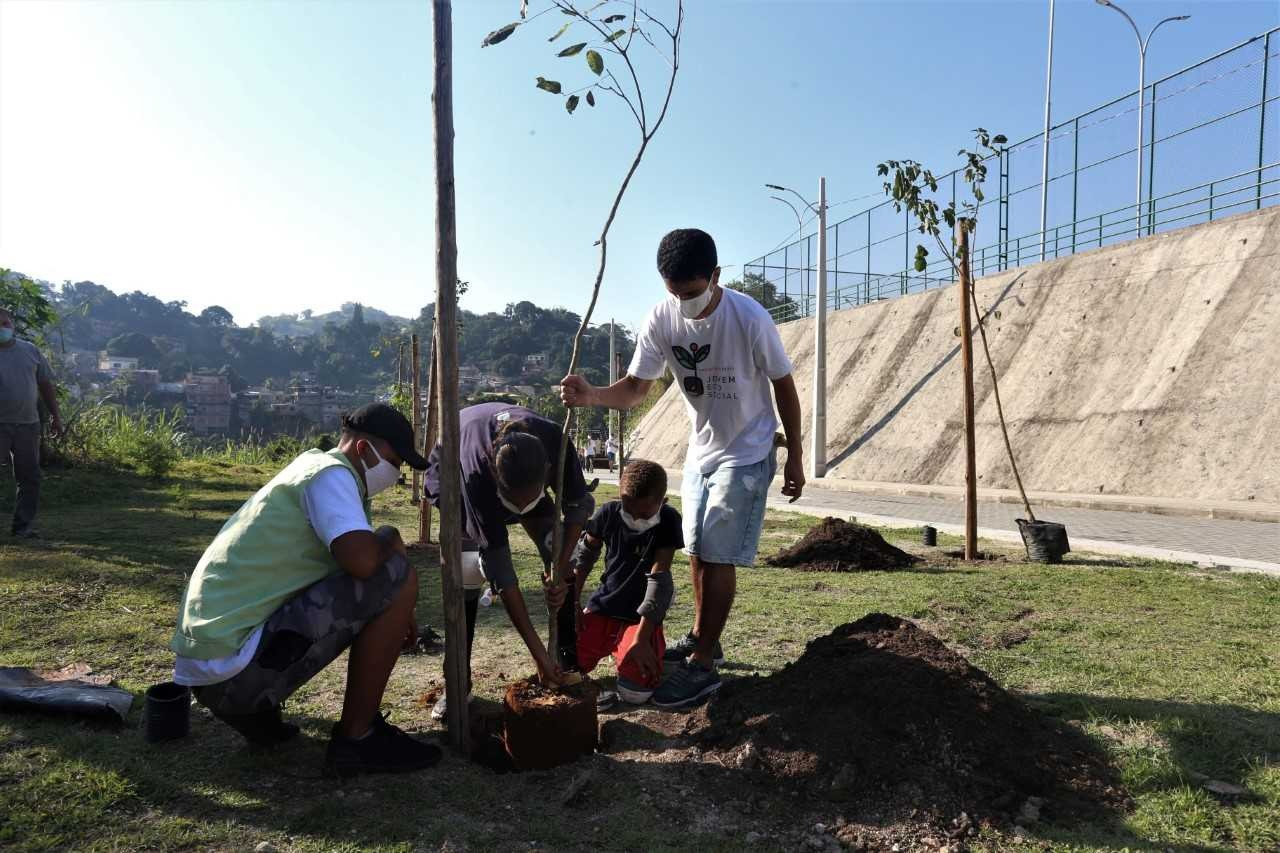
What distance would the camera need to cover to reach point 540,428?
335 centimetres

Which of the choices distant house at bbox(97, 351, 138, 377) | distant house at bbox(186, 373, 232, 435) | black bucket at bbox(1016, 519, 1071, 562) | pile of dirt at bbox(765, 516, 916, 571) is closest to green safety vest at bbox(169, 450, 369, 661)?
pile of dirt at bbox(765, 516, 916, 571)

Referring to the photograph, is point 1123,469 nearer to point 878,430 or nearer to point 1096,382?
point 1096,382

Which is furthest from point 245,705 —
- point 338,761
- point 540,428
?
point 540,428

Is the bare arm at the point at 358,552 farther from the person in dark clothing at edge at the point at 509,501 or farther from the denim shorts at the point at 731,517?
the denim shorts at the point at 731,517

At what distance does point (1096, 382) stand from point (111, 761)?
57.1 feet

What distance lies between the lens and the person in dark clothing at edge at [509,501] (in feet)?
9.59

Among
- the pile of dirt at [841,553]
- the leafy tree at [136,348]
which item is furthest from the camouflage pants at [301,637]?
the leafy tree at [136,348]

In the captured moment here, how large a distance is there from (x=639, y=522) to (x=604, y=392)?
675 mm

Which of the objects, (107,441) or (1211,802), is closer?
(1211,802)

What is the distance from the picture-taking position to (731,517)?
11.2ft

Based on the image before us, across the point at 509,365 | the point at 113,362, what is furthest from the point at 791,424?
the point at 113,362

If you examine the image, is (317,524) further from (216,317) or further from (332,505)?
(216,317)

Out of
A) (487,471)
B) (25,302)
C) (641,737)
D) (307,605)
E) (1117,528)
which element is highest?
(25,302)

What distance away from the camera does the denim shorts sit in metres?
3.41
